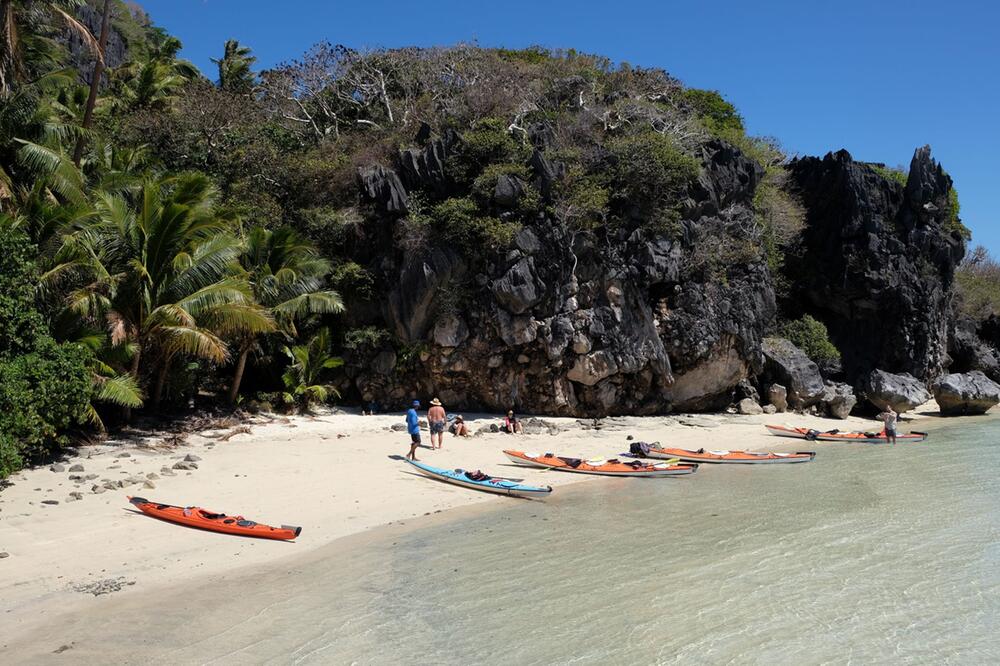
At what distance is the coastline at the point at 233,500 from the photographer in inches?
342

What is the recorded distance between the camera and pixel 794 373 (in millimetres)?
28156

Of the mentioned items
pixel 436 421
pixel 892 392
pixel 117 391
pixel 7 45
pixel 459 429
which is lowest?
pixel 459 429

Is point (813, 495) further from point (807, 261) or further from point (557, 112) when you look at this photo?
point (807, 261)

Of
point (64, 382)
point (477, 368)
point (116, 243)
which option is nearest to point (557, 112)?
point (477, 368)

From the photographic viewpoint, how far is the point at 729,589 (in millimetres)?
9641

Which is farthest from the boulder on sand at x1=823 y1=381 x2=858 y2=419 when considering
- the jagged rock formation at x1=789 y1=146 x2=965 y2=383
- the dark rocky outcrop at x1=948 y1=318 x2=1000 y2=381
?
the dark rocky outcrop at x1=948 y1=318 x2=1000 y2=381

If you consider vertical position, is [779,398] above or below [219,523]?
above

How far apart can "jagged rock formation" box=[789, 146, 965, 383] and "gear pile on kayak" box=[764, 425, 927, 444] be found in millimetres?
10075

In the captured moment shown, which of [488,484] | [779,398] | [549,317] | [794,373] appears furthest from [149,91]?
[794,373]

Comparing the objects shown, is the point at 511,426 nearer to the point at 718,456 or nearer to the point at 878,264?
the point at 718,456

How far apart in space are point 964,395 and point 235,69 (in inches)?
1660

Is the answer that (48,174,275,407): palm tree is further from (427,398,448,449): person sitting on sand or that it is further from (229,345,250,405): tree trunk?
(427,398,448,449): person sitting on sand

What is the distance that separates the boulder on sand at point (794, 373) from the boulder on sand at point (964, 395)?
880cm

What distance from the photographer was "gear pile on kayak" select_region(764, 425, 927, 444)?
2333 cm
